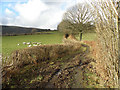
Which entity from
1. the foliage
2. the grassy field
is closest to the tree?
the foliage

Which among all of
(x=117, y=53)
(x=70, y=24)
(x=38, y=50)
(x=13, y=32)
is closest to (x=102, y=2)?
(x=117, y=53)

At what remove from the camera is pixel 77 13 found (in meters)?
18.3

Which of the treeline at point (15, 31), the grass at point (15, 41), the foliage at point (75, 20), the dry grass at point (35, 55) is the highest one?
the foliage at point (75, 20)

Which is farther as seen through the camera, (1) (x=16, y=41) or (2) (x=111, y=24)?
(1) (x=16, y=41)

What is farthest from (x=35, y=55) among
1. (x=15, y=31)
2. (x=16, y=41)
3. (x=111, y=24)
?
(x=15, y=31)

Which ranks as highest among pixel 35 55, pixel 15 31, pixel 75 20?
pixel 75 20

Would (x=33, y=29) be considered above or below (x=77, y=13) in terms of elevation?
below

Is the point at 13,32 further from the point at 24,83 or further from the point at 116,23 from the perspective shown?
the point at 116,23

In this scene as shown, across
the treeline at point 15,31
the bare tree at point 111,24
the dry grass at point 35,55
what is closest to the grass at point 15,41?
the treeline at point 15,31

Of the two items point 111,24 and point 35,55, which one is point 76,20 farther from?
point 111,24

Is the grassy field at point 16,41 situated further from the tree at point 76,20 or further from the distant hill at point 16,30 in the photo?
the tree at point 76,20

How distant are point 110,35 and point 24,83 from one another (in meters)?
3.65

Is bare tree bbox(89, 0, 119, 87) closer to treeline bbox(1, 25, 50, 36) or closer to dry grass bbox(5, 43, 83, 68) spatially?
dry grass bbox(5, 43, 83, 68)

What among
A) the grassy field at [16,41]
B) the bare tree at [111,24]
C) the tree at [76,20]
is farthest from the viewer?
the tree at [76,20]
